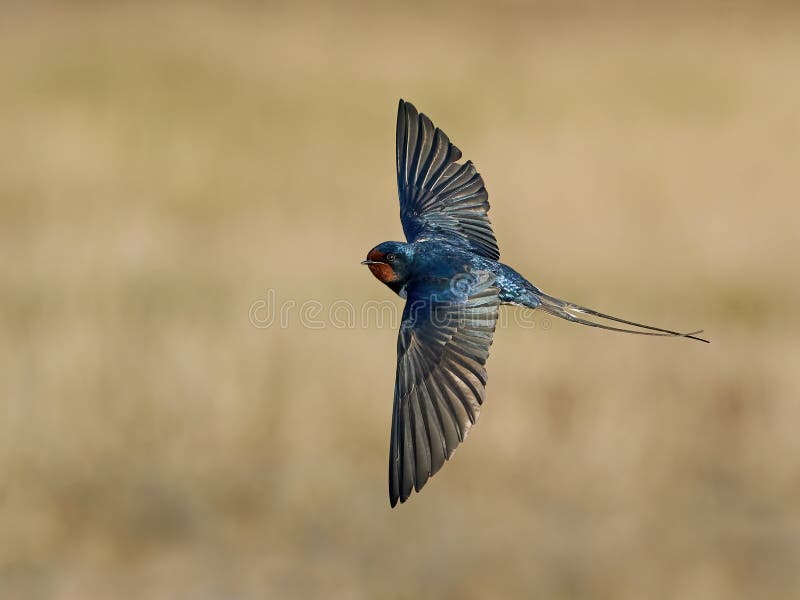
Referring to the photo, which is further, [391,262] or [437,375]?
[391,262]

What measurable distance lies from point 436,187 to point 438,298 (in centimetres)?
69

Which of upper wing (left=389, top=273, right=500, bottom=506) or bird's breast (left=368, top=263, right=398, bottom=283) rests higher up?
bird's breast (left=368, top=263, right=398, bottom=283)

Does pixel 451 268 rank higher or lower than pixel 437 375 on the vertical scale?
higher

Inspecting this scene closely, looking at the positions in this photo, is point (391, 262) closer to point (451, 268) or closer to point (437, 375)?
point (451, 268)

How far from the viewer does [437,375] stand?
310 cm

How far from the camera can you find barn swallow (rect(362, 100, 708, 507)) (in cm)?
294

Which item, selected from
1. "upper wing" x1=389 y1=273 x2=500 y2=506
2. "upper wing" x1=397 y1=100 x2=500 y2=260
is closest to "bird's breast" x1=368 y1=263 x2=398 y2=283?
"upper wing" x1=389 y1=273 x2=500 y2=506

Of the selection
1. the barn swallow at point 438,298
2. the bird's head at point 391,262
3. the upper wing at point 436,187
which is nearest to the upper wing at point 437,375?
the barn swallow at point 438,298

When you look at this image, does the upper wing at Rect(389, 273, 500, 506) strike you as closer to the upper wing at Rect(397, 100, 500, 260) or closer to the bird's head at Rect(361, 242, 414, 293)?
the bird's head at Rect(361, 242, 414, 293)

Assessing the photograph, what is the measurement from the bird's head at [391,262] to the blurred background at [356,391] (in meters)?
2.26

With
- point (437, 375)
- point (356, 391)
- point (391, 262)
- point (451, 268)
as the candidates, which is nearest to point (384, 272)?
point (391, 262)

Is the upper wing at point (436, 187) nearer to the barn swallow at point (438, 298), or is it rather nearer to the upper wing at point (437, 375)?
the barn swallow at point (438, 298)

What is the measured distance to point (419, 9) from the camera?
13945 mm

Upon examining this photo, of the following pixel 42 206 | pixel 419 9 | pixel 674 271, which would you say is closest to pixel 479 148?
pixel 674 271
